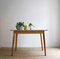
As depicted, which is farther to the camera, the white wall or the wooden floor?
A: the white wall

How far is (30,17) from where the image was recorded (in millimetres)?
3832

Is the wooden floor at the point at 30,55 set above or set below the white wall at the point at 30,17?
below

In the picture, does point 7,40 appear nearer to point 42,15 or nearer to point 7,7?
point 7,7

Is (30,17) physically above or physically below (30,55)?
above

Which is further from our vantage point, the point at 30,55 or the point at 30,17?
the point at 30,17

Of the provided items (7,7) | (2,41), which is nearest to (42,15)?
(7,7)

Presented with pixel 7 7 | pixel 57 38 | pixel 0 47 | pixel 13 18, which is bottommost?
pixel 0 47

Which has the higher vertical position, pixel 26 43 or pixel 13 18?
pixel 13 18

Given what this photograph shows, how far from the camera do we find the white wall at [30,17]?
150 inches

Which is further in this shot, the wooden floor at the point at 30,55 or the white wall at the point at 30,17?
the white wall at the point at 30,17

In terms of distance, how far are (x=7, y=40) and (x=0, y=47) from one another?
271 millimetres

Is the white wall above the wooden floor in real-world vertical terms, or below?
above

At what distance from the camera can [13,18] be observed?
12.6 feet

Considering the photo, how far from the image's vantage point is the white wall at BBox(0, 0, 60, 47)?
3812mm
